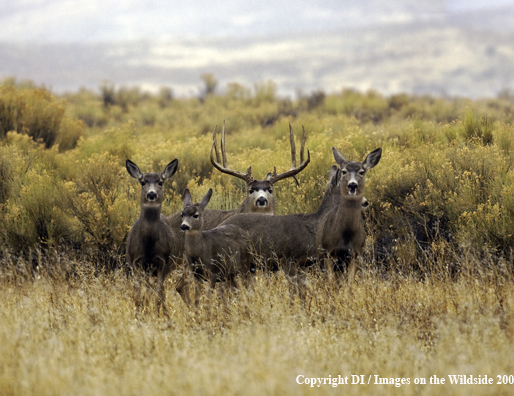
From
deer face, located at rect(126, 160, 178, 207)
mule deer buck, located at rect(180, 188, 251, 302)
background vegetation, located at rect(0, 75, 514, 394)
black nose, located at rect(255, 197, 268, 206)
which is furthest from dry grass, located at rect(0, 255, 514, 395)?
black nose, located at rect(255, 197, 268, 206)

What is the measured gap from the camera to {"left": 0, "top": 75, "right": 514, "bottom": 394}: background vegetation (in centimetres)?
497

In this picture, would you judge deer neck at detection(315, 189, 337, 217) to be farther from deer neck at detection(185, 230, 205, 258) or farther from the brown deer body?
deer neck at detection(185, 230, 205, 258)

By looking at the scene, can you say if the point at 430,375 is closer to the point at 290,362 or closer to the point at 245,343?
the point at 290,362

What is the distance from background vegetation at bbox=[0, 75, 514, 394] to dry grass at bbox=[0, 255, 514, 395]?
0.02 meters

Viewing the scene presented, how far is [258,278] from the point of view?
318 inches

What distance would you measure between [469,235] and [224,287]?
3297 mm

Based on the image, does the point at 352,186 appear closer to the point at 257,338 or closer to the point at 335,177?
the point at 335,177

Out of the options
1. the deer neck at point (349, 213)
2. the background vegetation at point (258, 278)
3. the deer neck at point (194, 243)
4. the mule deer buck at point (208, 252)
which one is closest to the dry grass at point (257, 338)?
the background vegetation at point (258, 278)

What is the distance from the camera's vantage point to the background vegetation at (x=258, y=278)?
196 inches

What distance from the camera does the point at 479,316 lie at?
586cm

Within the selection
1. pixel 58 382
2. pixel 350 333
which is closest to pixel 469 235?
pixel 350 333

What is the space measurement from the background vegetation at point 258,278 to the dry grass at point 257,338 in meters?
0.02

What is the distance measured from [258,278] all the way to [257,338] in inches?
114

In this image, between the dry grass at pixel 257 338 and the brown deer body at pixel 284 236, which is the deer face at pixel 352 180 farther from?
the dry grass at pixel 257 338
